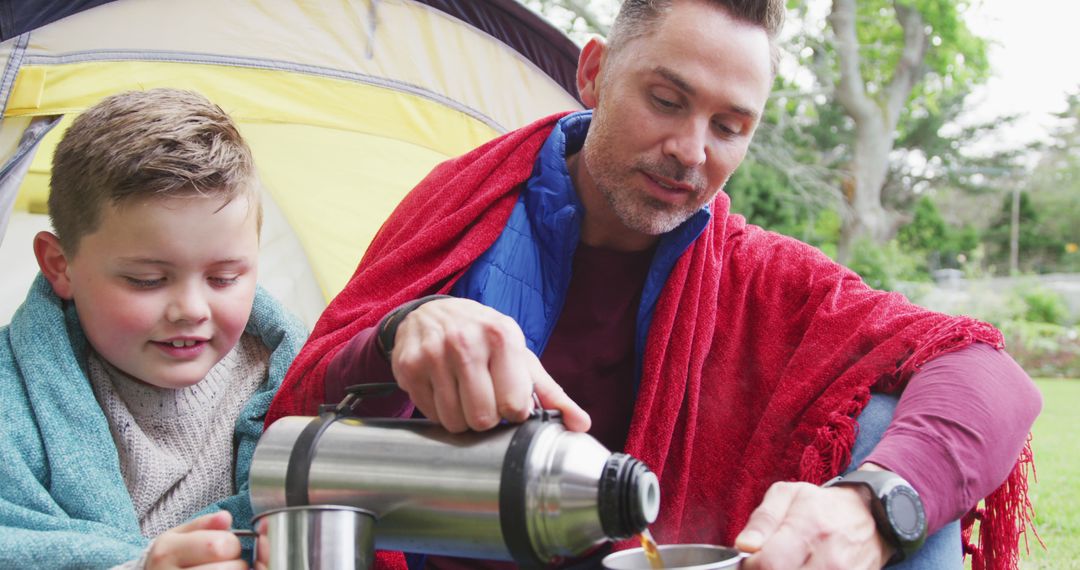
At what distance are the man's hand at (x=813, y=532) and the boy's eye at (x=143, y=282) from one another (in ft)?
3.33

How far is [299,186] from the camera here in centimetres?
272

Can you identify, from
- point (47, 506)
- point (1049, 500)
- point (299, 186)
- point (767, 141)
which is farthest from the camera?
point (767, 141)

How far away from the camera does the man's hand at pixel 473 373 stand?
99cm

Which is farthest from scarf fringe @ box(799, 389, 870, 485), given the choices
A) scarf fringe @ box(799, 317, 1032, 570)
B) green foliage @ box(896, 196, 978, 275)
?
green foliage @ box(896, 196, 978, 275)

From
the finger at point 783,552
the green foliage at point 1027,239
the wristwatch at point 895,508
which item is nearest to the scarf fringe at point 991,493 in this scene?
the wristwatch at point 895,508

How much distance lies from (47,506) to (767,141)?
10.0m

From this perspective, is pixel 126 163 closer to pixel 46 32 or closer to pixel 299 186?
pixel 46 32

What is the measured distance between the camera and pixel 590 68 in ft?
6.09

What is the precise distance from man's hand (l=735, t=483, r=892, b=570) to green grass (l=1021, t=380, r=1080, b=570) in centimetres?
93

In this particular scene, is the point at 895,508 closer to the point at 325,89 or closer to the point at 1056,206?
the point at 325,89

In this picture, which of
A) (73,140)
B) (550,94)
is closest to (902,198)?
(550,94)

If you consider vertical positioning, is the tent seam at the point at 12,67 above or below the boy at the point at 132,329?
above

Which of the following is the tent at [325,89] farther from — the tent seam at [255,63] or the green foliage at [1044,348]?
the green foliage at [1044,348]

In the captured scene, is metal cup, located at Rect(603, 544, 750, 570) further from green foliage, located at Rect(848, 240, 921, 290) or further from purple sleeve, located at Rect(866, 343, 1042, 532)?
green foliage, located at Rect(848, 240, 921, 290)
